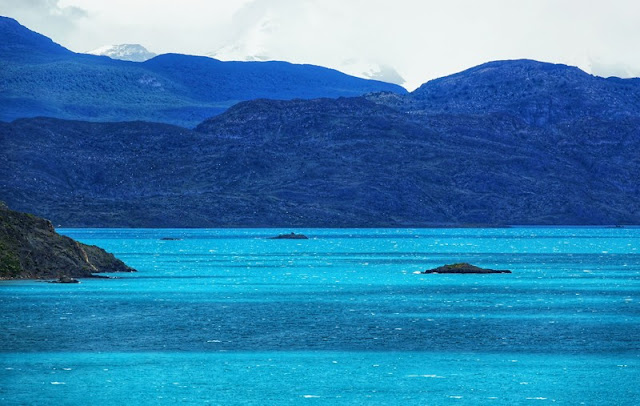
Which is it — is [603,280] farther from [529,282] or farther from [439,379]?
[439,379]

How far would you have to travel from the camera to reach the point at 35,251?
89.6 m

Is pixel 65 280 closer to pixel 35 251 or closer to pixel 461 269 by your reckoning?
pixel 35 251

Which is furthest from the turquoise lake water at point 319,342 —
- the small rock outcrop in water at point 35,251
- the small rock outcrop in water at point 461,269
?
the small rock outcrop in water at point 461,269

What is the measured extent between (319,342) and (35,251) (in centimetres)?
4262

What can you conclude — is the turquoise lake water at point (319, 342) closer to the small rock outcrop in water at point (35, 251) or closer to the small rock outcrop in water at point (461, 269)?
the small rock outcrop in water at point (35, 251)

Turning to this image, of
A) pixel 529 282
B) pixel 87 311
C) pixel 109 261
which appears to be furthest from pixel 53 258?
pixel 529 282

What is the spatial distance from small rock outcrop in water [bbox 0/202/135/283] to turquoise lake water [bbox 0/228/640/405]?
10.3ft

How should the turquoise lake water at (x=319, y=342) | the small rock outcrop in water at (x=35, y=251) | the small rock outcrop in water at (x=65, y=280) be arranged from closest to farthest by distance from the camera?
the turquoise lake water at (x=319, y=342) < the small rock outcrop in water at (x=35, y=251) < the small rock outcrop in water at (x=65, y=280)

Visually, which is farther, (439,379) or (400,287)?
(400,287)

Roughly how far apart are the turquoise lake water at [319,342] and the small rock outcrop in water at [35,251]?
3125mm

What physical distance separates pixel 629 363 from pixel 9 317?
33123mm

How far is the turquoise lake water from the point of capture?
39156mm

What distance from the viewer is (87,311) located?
6738cm

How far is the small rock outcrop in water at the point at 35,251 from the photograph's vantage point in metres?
87.7
